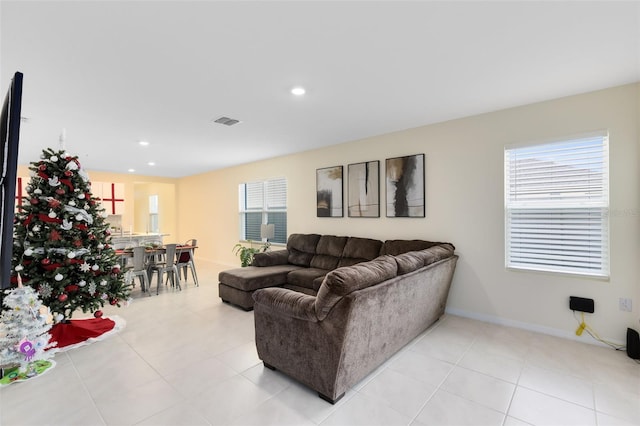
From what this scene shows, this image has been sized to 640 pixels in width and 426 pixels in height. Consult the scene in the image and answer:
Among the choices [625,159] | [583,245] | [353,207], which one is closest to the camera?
[625,159]

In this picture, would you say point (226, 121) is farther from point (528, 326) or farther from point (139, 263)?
point (528, 326)

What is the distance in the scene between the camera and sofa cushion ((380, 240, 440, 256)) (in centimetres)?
379

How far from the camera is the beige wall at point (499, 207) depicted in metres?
2.78

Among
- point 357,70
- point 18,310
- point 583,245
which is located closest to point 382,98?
point 357,70

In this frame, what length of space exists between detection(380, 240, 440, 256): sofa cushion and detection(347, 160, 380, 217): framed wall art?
0.59m

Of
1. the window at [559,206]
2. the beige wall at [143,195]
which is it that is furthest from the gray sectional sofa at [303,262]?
the beige wall at [143,195]

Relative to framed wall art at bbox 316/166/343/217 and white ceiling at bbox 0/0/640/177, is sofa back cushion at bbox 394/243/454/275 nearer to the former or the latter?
white ceiling at bbox 0/0/640/177

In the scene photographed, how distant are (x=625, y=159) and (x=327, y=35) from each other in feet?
9.94

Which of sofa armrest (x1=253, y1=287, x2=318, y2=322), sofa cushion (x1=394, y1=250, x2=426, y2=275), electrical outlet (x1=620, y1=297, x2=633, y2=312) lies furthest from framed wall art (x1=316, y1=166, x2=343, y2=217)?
electrical outlet (x1=620, y1=297, x2=633, y2=312)

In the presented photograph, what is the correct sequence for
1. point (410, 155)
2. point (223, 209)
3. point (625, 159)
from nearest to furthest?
1. point (625, 159)
2. point (410, 155)
3. point (223, 209)

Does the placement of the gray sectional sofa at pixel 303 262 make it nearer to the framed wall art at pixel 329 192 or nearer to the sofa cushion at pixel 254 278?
the sofa cushion at pixel 254 278

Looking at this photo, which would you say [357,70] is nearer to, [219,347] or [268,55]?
[268,55]

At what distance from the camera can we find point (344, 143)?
496 cm

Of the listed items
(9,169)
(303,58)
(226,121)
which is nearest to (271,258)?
(226,121)
